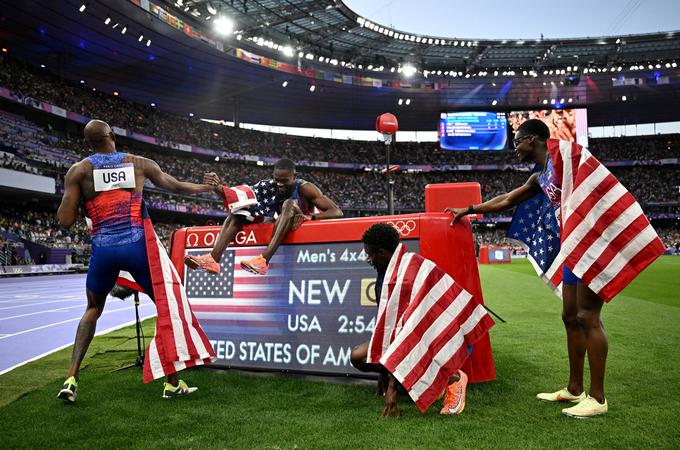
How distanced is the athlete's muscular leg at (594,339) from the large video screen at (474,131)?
4244 centimetres

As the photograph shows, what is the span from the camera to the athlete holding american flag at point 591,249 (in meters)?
2.98

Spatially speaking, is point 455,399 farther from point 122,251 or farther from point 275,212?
point 122,251

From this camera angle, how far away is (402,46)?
3959 cm

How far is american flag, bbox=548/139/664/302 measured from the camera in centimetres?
297

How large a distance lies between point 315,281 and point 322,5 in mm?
31669

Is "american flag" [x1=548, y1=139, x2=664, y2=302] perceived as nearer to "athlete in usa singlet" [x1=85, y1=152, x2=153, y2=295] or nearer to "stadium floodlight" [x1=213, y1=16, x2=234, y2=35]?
"athlete in usa singlet" [x1=85, y1=152, x2=153, y2=295]

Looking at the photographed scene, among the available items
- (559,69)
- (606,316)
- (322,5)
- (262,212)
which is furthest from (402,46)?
(262,212)

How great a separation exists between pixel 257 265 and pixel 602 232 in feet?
8.69

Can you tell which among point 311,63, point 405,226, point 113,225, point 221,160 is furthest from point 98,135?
point 221,160

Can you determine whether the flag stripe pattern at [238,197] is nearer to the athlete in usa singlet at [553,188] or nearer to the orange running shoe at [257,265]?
the orange running shoe at [257,265]

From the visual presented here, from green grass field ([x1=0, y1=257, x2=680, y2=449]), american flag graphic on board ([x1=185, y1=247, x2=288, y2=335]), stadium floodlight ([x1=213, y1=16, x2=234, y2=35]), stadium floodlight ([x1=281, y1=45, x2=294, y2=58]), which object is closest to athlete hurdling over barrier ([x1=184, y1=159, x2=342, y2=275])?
american flag graphic on board ([x1=185, y1=247, x2=288, y2=335])

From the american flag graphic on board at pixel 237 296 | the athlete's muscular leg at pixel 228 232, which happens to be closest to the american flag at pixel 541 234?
the american flag graphic on board at pixel 237 296

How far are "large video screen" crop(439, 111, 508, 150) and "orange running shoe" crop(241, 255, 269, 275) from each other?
138 feet

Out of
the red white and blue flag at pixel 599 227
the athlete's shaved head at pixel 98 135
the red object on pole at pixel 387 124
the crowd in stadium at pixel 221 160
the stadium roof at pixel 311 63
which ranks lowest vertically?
the red white and blue flag at pixel 599 227
